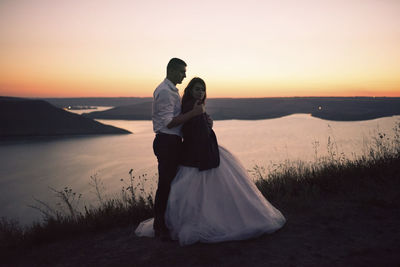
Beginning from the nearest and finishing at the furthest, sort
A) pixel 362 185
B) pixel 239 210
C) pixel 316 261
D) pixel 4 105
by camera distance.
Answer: pixel 316 261
pixel 239 210
pixel 362 185
pixel 4 105

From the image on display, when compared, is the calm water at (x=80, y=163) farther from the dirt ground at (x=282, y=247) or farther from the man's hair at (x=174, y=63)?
the man's hair at (x=174, y=63)

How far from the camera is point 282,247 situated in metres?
2.91

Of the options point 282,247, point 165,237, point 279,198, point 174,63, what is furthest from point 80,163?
point 282,247

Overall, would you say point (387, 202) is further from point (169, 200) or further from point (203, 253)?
point (169, 200)

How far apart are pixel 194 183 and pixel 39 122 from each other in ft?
290

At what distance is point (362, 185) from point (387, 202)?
91 cm

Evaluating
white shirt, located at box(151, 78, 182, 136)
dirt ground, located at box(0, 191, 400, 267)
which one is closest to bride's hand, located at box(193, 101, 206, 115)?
white shirt, located at box(151, 78, 182, 136)

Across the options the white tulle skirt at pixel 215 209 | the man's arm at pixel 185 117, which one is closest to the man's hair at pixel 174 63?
the man's arm at pixel 185 117

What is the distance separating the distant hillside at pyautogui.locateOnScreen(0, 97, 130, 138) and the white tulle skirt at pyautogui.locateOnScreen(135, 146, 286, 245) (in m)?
82.8

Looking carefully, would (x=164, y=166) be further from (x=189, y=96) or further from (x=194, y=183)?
(x=189, y=96)

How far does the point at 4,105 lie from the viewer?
7838cm

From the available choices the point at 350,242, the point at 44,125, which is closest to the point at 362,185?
the point at 350,242

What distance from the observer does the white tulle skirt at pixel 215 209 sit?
311 centimetres

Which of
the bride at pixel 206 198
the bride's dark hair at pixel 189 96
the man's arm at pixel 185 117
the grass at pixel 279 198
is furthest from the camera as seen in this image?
the grass at pixel 279 198
